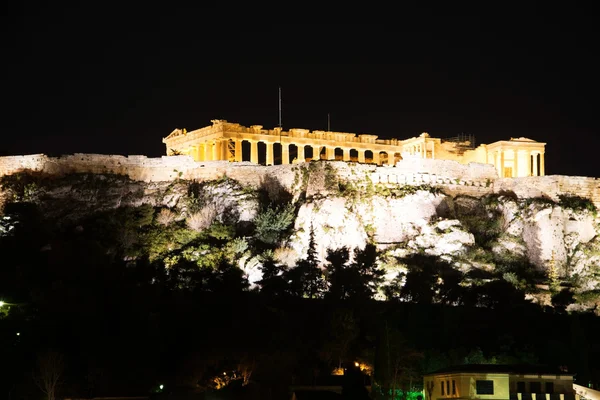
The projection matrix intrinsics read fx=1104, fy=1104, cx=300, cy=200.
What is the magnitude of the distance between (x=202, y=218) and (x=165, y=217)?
7.23 feet

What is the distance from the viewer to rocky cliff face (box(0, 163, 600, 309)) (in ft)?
205

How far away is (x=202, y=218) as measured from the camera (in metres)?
64.9

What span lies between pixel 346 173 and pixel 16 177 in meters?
20.1

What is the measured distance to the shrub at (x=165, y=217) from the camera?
64875mm

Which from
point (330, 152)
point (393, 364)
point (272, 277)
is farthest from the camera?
point (330, 152)

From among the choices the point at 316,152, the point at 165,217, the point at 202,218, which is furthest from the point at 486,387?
the point at 316,152

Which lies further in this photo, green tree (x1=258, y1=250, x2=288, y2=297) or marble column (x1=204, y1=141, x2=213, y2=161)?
marble column (x1=204, y1=141, x2=213, y2=161)

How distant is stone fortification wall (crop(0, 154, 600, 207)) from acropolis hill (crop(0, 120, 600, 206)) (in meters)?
0.06

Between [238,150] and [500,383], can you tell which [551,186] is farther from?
[500,383]

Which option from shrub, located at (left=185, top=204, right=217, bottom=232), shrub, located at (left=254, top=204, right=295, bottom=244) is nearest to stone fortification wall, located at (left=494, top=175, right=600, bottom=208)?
shrub, located at (left=254, top=204, right=295, bottom=244)

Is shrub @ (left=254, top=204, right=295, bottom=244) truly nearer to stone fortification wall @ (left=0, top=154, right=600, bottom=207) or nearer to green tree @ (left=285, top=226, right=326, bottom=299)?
green tree @ (left=285, top=226, right=326, bottom=299)

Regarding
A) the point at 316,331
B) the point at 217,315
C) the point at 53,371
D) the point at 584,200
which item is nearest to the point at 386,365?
the point at 316,331

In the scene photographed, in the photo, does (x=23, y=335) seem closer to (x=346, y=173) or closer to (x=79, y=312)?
(x=79, y=312)

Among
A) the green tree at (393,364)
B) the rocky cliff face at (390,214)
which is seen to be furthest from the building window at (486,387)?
the rocky cliff face at (390,214)
